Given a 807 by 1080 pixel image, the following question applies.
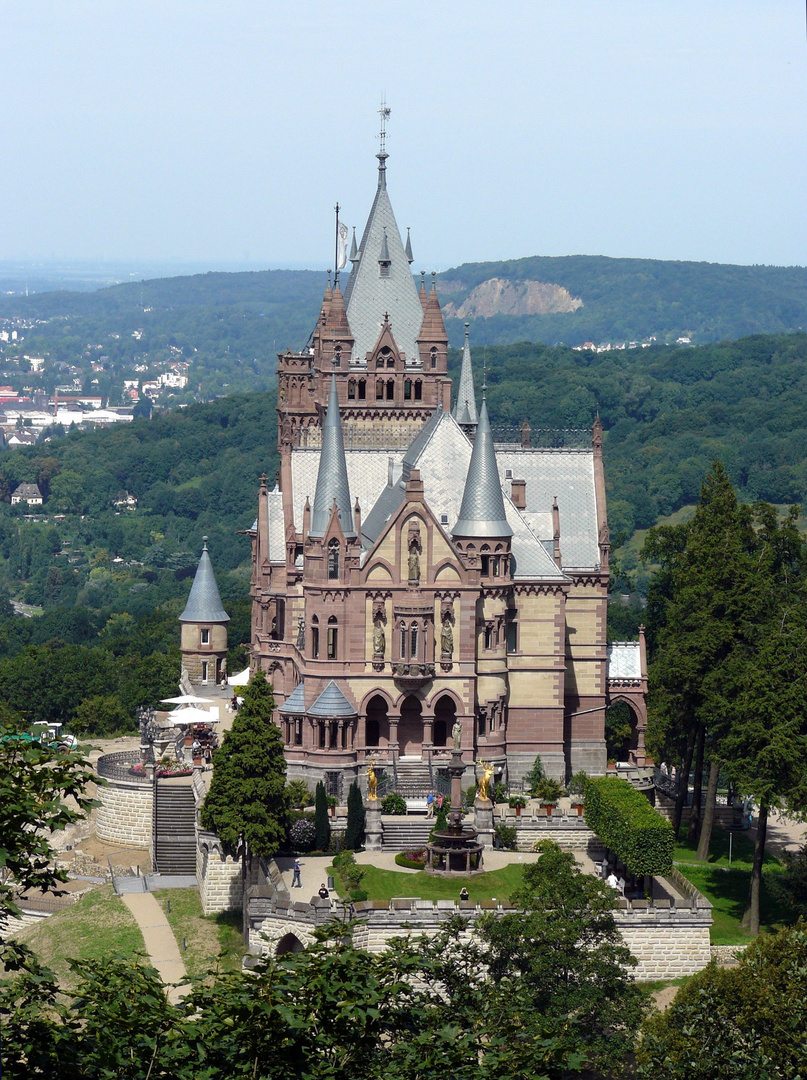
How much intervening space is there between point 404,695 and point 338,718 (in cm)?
371

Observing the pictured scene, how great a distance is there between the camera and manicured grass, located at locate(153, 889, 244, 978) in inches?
3492

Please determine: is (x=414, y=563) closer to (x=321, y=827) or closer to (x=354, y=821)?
(x=354, y=821)

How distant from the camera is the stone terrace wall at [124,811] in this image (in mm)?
109438

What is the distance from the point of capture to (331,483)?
10438cm

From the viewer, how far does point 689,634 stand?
99.9m

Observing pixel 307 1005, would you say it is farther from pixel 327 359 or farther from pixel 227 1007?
pixel 327 359

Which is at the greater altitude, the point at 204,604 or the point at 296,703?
the point at 204,604

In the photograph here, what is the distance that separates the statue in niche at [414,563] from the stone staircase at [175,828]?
16.1 m

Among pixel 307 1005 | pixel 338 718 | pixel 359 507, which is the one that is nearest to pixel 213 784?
Answer: pixel 338 718

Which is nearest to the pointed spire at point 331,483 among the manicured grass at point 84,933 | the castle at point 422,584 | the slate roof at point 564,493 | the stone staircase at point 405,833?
the castle at point 422,584

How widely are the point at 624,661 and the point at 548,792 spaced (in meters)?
12.6

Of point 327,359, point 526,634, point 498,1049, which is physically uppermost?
point 327,359

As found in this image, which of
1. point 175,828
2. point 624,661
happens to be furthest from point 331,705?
point 624,661

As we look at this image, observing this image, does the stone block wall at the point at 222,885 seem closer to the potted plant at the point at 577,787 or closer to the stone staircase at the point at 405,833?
the stone staircase at the point at 405,833
